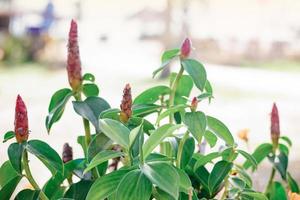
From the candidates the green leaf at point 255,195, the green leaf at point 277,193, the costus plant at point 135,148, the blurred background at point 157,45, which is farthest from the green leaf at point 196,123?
the blurred background at point 157,45

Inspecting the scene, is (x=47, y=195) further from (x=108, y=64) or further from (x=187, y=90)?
(x=108, y=64)

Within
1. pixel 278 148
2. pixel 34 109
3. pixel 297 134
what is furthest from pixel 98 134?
pixel 34 109

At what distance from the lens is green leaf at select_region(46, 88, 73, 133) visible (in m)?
0.48

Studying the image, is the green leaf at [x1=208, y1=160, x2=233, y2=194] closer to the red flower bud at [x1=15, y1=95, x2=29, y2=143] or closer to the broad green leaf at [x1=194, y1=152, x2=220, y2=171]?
the broad green leaf at [x1=194, y1=152, x2=220, y2=171]

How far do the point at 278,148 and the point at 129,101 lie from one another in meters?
0.25

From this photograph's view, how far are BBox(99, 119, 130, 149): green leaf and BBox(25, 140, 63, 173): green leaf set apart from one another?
2.9 inches

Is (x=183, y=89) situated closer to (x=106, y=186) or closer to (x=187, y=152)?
(x=187, y=152)

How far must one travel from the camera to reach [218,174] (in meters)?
0.50

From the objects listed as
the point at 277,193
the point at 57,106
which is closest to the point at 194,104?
the point at 57,106

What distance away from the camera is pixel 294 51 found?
12.5 feet

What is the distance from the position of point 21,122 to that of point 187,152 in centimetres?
18

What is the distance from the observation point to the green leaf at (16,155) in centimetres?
43

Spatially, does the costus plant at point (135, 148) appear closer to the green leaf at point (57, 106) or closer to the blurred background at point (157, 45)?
the green leaf at point (57, 106)

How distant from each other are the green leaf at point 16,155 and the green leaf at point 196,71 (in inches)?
6.7
